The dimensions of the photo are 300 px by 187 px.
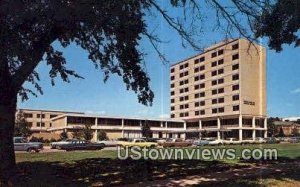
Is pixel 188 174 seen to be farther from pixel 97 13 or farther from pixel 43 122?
pixel 43 122

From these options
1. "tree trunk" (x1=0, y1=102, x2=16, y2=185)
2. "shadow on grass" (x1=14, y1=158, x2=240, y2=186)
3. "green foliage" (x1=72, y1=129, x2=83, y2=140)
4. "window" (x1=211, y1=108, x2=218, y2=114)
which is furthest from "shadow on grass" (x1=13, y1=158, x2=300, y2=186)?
"window" (x1=211, y1=108, x2=218, y2=114)

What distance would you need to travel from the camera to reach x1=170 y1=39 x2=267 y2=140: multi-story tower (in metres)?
95.9

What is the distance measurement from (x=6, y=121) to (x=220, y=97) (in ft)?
317

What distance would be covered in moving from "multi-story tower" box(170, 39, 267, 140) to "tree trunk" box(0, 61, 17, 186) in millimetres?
73303

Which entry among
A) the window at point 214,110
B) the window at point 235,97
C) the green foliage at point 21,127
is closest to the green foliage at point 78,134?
the green foliage at point 21,127

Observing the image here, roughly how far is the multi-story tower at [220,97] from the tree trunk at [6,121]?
73303mm

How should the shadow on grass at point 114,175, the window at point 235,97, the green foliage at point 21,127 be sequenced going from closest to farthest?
the shadow on grass at point 114,175, the green foliage at point 21,127, the window at point 235,97

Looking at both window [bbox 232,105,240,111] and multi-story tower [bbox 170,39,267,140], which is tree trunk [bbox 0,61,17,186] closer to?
multi-story tower [bbox 170,39,267,140]

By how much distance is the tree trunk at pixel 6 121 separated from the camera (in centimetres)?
1206

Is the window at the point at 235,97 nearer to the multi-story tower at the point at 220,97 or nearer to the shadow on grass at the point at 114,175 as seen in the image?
the multi-story tower at the point at 220,97

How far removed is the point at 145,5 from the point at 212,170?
24.5ft

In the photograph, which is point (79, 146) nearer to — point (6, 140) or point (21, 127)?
point (21, 127)

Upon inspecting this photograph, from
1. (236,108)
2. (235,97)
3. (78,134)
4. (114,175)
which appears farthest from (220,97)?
(114,175)

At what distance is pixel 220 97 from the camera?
10662 centimetres
